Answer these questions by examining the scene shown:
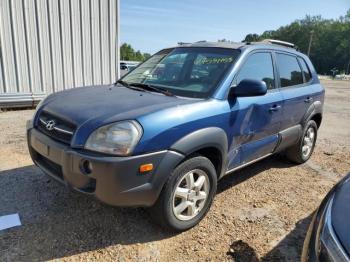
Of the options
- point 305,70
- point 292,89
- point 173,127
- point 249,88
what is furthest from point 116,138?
point 305,70

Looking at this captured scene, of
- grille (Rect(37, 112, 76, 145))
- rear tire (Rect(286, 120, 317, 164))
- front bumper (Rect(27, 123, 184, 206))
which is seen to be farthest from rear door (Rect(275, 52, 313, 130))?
grille (Rect(37, 112, 76, 145))

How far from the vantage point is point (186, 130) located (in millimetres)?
2682

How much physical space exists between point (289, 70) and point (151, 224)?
280 cm

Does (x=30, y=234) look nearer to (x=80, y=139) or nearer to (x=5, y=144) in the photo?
(x=80, y=139)

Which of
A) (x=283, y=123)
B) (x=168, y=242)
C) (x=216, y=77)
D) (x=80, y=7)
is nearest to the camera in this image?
(x=168, y=242)

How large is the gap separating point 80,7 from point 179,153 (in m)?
6.95

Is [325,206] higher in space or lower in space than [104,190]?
higher

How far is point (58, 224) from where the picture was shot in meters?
2.97

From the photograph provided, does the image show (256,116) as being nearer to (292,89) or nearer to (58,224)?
(292,89)

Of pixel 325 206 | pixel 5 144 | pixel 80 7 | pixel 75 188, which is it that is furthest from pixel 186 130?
pixel 80 7

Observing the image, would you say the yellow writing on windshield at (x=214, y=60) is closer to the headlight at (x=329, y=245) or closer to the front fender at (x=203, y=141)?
the front fender at (x=203, y=141)

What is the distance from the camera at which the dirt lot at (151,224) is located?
106 inches

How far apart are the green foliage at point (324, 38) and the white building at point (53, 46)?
199 feet

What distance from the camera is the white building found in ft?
24.3
